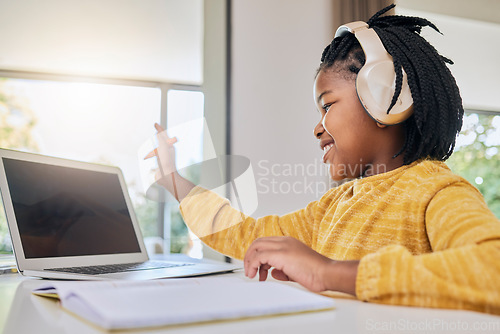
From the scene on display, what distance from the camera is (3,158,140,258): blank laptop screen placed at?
0.89 m

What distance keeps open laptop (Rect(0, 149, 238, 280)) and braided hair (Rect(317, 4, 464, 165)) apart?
1.52ft

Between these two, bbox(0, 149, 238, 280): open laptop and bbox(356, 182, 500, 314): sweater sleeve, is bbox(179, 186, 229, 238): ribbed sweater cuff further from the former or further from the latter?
bbox(356, 182, 500, 314): sweater sleeve

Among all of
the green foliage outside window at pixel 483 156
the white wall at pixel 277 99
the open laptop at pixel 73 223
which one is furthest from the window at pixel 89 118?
the open laptop at pixel 73 223

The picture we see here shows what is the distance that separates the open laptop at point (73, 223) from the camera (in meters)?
0.85

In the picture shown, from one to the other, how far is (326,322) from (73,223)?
2.42ft

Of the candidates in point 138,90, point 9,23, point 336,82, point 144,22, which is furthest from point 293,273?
point 138,90

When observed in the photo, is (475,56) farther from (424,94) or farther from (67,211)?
(67,211)

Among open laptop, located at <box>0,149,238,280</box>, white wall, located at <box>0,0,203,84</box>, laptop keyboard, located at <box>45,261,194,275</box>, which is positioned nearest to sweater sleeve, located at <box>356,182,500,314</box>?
open laptop, located at <box>0,149,238,280</box>

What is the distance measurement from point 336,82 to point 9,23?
10.7ft

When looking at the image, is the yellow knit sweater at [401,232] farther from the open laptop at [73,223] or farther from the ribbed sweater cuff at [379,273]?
the open laptop at [73,223]

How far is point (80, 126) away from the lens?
4211 millimetres

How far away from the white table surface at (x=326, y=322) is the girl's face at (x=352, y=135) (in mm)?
448

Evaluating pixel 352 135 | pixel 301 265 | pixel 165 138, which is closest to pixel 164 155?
pixel 165 138

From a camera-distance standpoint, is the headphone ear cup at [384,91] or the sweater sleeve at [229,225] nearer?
the headphone ear cup at [384,91]
